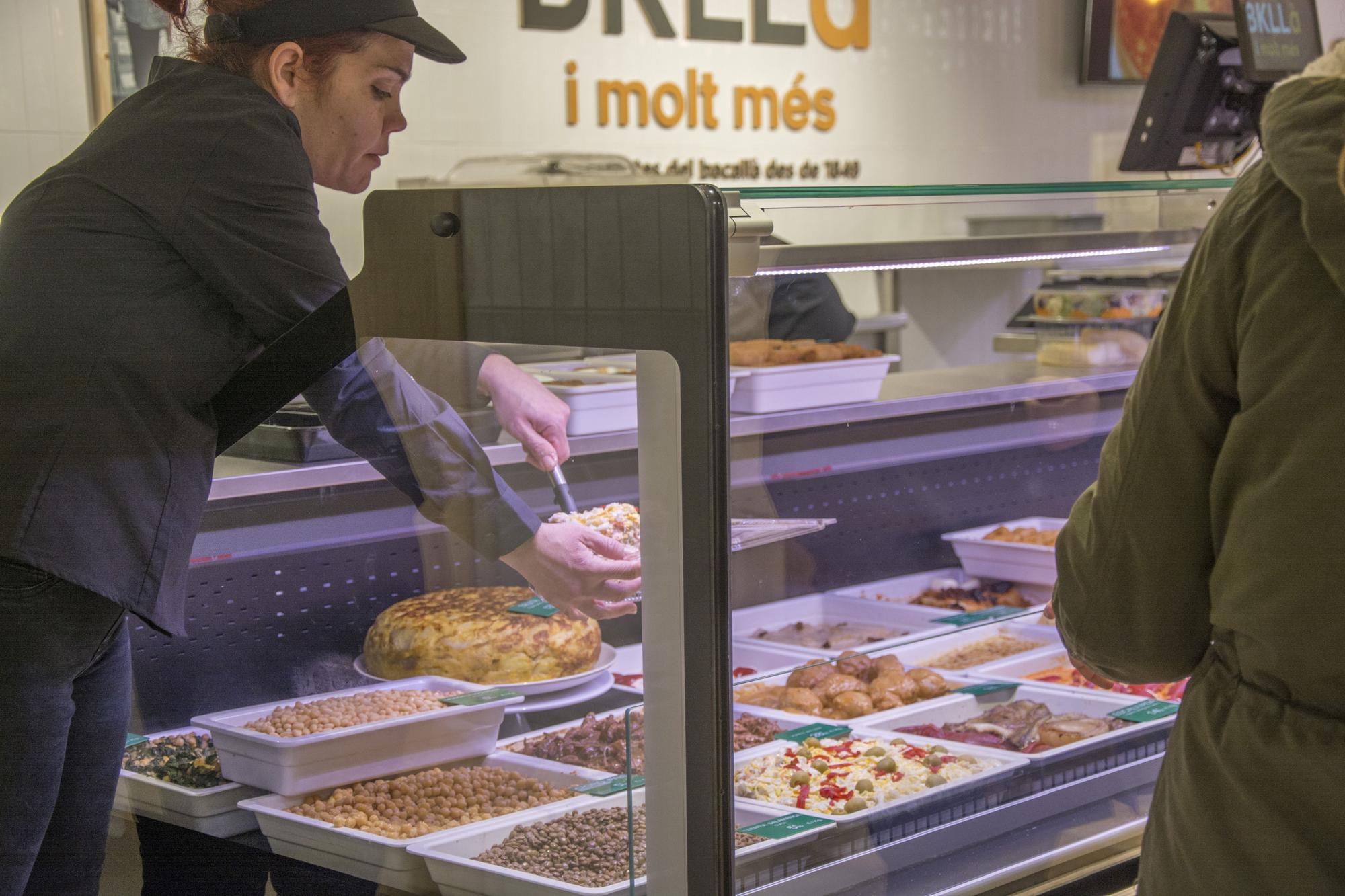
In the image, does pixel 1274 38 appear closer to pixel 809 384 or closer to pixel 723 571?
pixel 809 384

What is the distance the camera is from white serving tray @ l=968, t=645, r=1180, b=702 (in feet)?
7.22

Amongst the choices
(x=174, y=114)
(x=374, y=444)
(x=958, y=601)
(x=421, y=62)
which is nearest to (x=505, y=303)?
(x=374, y=444)

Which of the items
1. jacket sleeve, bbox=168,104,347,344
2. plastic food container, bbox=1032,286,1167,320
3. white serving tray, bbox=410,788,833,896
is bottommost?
white serving tray, bbox=410,788,833,896

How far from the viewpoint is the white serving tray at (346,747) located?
165 centimetres

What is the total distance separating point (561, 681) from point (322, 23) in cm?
89

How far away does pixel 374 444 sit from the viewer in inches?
59.5

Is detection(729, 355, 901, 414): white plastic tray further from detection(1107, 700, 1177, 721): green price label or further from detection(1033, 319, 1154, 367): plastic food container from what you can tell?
detection(1107, 700, 1177, 721): green price label

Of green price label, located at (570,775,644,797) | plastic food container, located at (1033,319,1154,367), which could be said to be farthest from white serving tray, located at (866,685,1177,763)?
plastic food container, located at (1033,319,1154,367)

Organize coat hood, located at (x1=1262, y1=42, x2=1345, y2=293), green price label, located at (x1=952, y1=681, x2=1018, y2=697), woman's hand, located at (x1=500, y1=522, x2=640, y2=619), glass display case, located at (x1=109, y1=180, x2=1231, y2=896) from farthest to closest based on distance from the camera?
1. green price label, located at (x1=952, y1=681, x2=1018, y2=697)
2. woman's hand, located at (x1=500, y1=522, x2=640, y2=619)
3. glass display case, located at (x1=109, y1=180, x2=1231, y2=896)
4. coat hood, located at (x1=1262, y1=42, x2=1345, y2=293)

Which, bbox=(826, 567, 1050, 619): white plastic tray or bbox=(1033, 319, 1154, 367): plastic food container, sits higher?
bbox=(1033, 319, 1154, 367): plastic food container

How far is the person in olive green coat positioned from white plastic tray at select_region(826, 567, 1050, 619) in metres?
1.46

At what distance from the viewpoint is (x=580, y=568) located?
1.40 meters

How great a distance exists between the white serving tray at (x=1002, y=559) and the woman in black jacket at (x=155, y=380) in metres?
1.55

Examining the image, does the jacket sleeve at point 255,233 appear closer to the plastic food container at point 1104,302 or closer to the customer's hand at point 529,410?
the customer's hand at point 529,410
